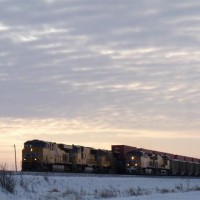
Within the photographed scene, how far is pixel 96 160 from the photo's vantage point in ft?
188

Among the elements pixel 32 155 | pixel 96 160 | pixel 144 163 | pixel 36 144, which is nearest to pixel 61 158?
pixel 36 144

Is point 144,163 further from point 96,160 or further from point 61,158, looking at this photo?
point 61,158

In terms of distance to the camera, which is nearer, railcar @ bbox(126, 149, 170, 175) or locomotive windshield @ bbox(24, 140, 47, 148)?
locomotive windshield @ bbox(24, 140, 47, 148)

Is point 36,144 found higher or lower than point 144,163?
higher

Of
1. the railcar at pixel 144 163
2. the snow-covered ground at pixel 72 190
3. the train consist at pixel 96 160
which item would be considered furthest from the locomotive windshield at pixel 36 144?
the railcar at pixel 144 163

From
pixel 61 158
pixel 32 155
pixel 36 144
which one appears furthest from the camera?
pixel 61 158

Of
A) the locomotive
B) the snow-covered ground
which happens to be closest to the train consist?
the locomotive

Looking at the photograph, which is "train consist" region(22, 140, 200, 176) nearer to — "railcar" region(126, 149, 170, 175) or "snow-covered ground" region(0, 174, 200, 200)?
"railcar" region(126, 149, 170, 175)

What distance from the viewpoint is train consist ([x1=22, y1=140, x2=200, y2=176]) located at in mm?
46969

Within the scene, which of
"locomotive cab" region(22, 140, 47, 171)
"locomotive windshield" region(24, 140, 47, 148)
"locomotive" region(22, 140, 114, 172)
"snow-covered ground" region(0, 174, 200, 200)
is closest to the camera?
"snow-covered ground" region(0, 174, 200, 200)

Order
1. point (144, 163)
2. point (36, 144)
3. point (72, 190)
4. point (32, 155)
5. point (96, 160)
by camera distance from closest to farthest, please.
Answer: point (72, 190)
point (32, 155)
point (36, 144)
point (96, 160)
point (144, 163)

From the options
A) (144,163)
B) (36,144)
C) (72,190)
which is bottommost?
(72,190)

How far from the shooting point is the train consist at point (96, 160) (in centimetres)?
4697

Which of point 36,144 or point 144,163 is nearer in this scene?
point 36,144
